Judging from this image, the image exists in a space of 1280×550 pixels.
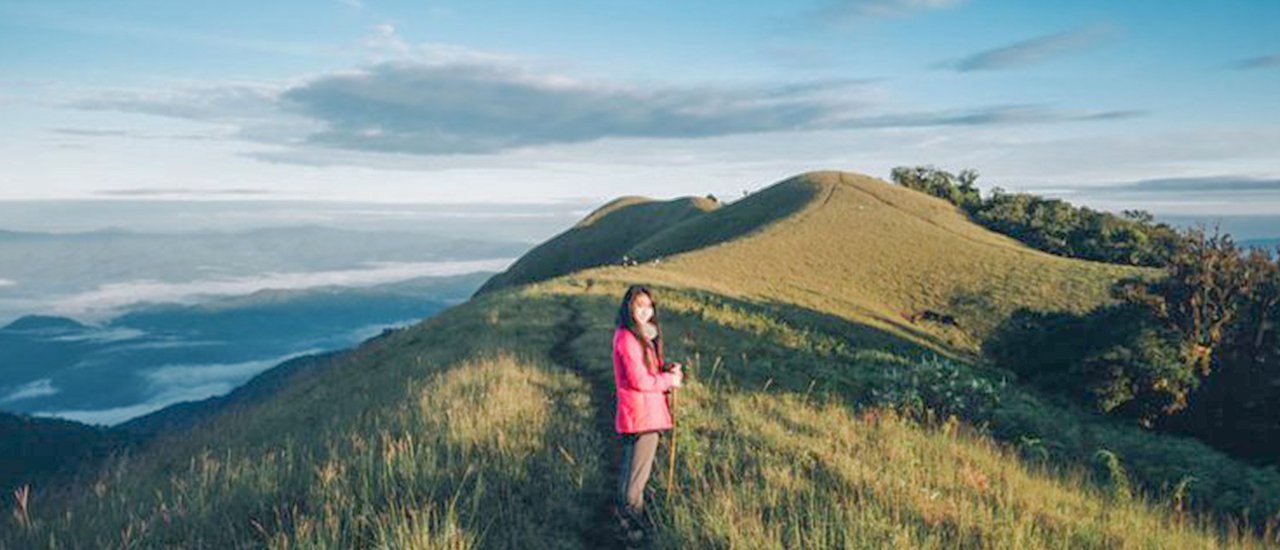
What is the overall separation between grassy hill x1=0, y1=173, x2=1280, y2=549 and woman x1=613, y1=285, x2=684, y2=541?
16.2 inches

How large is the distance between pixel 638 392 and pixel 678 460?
187 cm

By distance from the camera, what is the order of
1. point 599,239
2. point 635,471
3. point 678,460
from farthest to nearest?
point 599,239 → point 678,460 → point 635,471

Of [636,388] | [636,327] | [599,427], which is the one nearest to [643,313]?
[636,327]

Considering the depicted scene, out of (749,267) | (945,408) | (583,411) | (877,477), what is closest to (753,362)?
(945,408)

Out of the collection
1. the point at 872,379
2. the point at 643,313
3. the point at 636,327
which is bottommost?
the point at 872,379

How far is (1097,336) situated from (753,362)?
12.5m

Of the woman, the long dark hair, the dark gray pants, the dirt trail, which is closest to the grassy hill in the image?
the dirt trail

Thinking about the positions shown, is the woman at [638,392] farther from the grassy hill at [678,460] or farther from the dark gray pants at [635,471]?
the grassy hill at [678,460]

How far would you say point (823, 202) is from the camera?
69562mm

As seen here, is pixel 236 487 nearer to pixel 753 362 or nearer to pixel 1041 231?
pixel 753 362

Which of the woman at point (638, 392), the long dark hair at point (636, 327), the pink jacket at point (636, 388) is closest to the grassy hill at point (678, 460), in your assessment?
the woman at point (638, 392)

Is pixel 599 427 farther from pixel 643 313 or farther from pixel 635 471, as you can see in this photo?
pixel 643 313

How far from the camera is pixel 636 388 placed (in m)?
7.26

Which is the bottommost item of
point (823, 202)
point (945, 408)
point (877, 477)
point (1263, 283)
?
point (945, 408)
